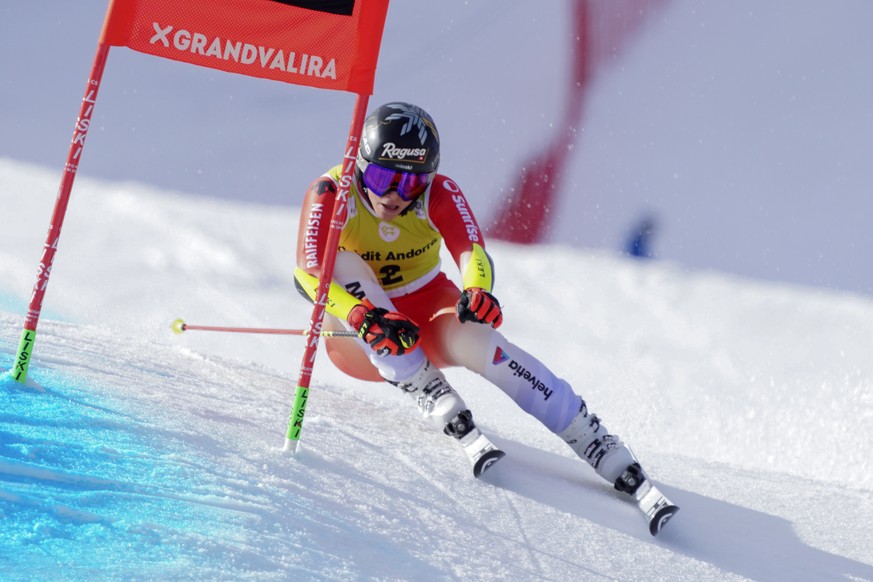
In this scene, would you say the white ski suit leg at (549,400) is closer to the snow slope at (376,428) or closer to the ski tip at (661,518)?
the snow slope at (376,428)

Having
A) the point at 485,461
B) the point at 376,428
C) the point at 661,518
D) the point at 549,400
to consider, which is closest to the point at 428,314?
the point at 376,428

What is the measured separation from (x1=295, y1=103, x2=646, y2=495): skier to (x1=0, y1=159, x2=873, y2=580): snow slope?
0.47 feet

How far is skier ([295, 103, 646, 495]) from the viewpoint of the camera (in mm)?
3113

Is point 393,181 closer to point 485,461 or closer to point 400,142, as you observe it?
point 400,142

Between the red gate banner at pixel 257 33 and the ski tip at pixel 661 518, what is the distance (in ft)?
5.20

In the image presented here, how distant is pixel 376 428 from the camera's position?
336cm

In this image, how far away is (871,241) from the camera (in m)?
6.18

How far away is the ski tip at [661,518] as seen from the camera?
9.38 ft

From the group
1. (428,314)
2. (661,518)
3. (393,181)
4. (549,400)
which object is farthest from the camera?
(428,314)

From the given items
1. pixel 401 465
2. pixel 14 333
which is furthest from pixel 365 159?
pixel 14 333

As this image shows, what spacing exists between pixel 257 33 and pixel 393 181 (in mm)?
793

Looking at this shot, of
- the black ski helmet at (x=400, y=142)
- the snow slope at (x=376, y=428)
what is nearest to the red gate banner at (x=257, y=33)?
the black ski helmet at (x=400, y=142)

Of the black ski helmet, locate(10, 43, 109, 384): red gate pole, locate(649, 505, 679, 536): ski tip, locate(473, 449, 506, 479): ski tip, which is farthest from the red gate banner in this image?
locate(649, 505, 679, 536): ski tip

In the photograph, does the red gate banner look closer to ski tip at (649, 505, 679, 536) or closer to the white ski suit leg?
the white ski suit leg
